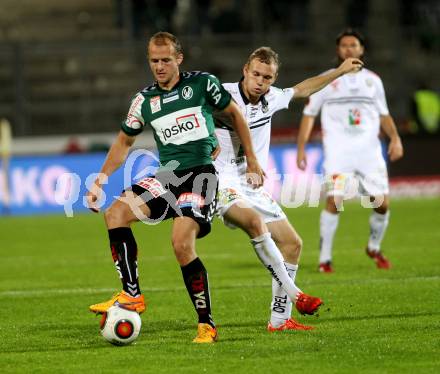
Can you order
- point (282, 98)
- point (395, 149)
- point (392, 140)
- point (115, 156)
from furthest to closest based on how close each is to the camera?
point (392, 140) → point (395, 149) → point (282, 98) → point (115, 156)

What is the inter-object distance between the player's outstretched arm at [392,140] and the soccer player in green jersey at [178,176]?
14.2ft

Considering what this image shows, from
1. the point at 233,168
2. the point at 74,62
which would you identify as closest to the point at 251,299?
the point at 233,168

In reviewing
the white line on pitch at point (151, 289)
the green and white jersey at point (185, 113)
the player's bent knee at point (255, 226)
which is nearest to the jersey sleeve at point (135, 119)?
the green and white jersey at point (185, 113)

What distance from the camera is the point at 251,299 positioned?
9023mm

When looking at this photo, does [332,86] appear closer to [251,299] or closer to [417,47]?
[251,299]

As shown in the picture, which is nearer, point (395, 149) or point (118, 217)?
point (118, 217)

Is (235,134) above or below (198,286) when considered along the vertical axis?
above

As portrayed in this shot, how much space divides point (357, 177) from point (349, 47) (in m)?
1.54

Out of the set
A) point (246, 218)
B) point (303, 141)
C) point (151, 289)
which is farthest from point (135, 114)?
point (303, 141)

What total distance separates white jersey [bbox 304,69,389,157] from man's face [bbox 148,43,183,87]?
14.6ft

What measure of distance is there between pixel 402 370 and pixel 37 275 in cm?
618

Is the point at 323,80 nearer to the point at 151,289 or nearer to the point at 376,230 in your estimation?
the point at 151,289

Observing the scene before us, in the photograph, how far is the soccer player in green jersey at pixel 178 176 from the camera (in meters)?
6.88

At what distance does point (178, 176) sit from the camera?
703 centimetres
